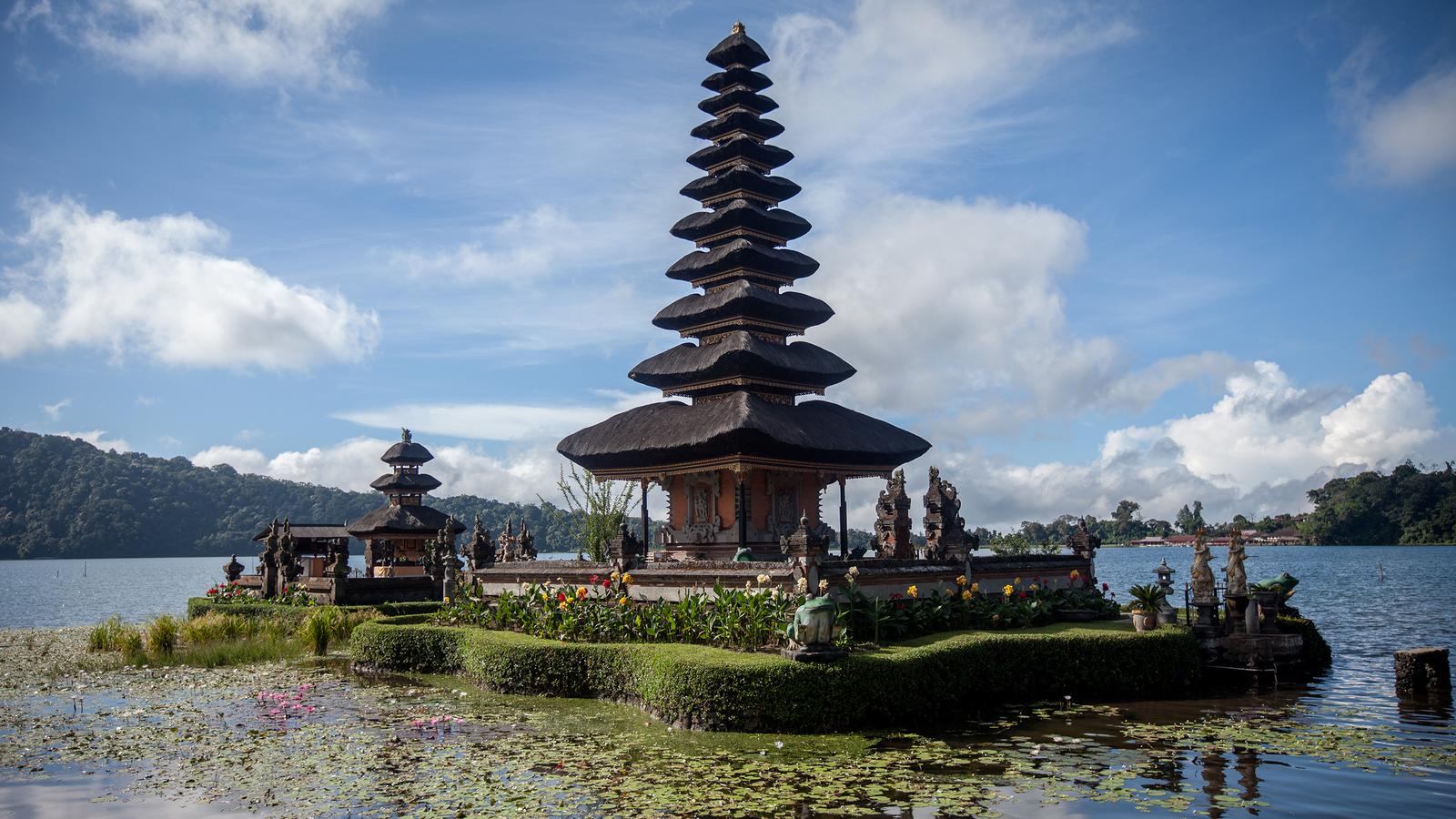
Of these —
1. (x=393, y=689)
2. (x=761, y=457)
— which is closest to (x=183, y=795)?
(x=393, y=689)

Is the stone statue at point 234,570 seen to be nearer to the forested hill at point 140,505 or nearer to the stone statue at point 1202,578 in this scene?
the stone statue at point 1202,578

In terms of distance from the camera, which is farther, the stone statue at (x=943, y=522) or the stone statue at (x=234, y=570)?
the stone statue at (x=234, y=570)

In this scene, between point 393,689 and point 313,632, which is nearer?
point 393,689

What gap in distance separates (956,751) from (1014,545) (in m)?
36.9

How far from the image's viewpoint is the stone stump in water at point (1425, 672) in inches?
743

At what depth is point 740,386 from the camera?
2956cm

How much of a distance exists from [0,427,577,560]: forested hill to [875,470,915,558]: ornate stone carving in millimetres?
73001

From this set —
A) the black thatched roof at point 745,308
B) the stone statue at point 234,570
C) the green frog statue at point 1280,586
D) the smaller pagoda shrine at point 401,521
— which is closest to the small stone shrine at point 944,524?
the green frog statue at point 1280,586

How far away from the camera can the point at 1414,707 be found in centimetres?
1750

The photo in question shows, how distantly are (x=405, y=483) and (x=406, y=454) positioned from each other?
149cm

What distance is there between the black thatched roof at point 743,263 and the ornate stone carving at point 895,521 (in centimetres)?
934

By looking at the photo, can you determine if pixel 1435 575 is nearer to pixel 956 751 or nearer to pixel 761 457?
pixel 761 457

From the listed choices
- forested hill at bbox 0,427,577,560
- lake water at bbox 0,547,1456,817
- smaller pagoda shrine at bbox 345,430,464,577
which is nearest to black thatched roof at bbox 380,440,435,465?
smaller pagoda shrine at bbox 345,430,464,577

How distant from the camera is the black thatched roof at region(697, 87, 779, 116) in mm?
34125
